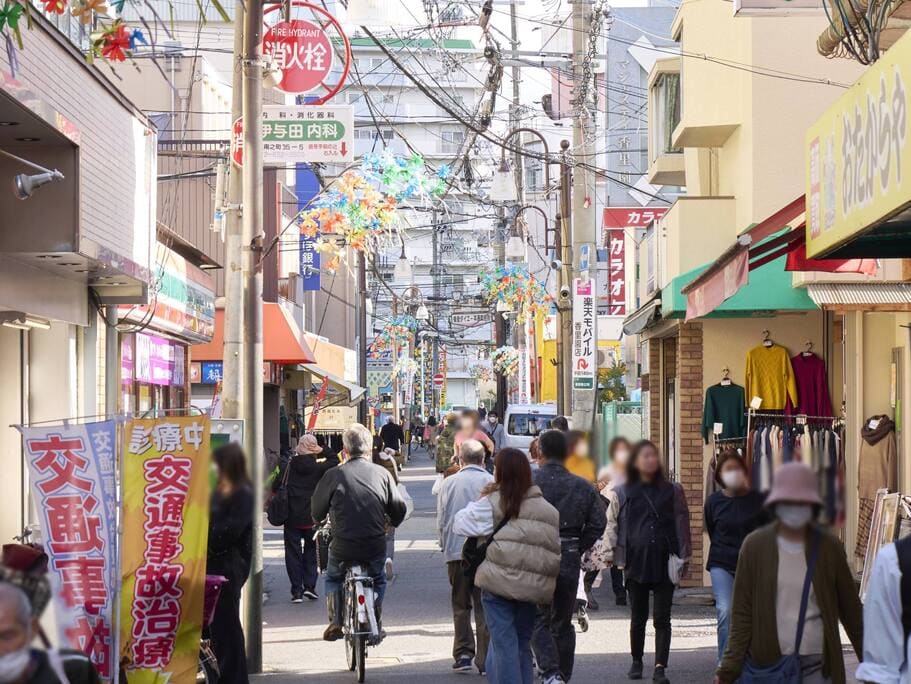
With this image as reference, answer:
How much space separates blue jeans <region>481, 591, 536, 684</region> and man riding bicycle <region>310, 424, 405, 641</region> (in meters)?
2.17

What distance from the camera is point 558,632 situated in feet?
33.2

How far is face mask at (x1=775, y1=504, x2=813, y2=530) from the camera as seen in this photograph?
311 centimetres

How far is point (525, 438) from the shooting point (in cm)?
3716

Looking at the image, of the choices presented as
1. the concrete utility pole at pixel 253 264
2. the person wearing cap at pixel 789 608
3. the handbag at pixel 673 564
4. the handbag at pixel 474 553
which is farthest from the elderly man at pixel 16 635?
the concrete utility pole at pixel 253 264

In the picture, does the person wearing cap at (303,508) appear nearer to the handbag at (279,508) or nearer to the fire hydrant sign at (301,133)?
the handbag at (279,508)

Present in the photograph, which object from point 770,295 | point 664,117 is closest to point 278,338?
point 664,117

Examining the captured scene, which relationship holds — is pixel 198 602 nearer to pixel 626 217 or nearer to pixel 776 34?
pixel 776 34

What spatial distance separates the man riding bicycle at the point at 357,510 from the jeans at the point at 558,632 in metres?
1.73

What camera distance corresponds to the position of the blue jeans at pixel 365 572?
1115cm

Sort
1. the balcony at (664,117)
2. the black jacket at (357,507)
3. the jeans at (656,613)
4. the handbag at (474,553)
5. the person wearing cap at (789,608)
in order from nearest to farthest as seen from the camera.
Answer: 1. the person wearing cap at (789,608)
2. the handbag at (474,553)
3. the jeans at (656,613)
4. the black jacket at (357,507)
5. the balcony at (664,117)

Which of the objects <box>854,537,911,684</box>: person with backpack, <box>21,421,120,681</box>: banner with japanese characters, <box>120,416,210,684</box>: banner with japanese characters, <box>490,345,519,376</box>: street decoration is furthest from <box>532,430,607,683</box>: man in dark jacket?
<box>490,345,519,376</box>: street decoration

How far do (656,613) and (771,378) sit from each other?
6.13 metres

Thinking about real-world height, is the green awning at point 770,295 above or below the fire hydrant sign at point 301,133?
below

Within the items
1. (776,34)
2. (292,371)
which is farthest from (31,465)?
(292,371)
